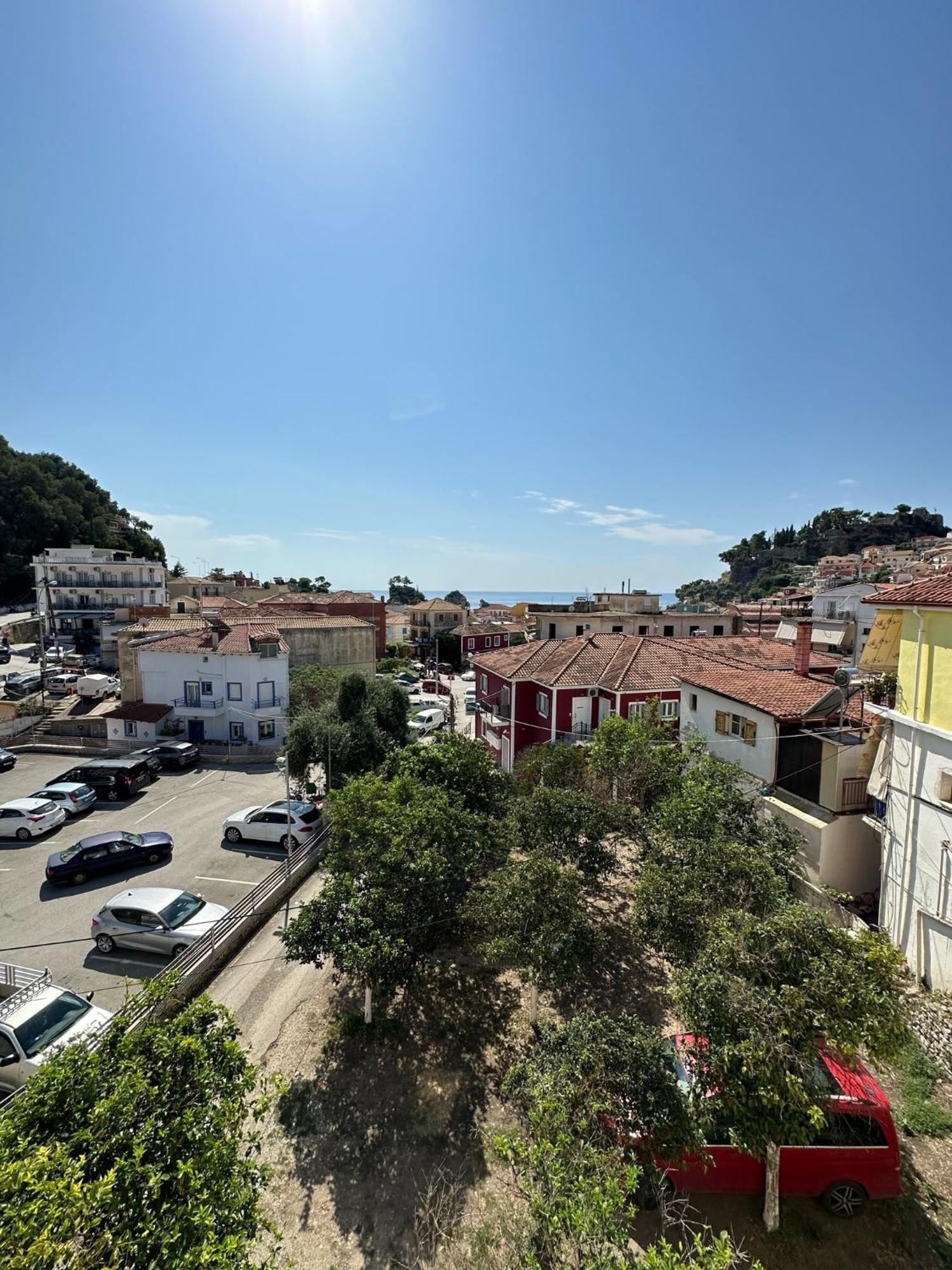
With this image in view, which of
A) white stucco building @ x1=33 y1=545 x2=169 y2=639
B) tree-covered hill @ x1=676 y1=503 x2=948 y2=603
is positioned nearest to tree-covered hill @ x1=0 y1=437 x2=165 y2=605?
white stucco building @ x1=33 y1=545 x2=169 y2=639

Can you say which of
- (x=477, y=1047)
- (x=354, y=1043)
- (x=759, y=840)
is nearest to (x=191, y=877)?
(x=354, y=1043)

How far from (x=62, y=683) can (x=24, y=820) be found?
29.5 m

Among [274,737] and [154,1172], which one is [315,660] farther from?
[154,1172]

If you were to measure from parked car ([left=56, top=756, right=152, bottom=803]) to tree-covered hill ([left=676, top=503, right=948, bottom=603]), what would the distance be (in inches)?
5887

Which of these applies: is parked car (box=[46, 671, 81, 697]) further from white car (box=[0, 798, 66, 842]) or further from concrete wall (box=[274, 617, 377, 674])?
white car (box=[0, 798, 66, 842])

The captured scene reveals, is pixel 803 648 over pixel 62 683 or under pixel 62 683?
over

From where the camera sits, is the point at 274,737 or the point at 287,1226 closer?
the point at 287,1226

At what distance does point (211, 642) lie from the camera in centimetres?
3581

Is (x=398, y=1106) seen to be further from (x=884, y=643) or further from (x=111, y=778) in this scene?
(x=111, y=778)

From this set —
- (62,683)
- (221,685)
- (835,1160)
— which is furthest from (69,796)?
(835,1160)

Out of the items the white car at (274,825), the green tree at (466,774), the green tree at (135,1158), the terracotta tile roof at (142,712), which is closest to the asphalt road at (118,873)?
the white car at (274,825)

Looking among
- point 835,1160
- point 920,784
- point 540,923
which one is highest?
point 920,784

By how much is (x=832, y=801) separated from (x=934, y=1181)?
8.32m

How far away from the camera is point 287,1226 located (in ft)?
27.5
